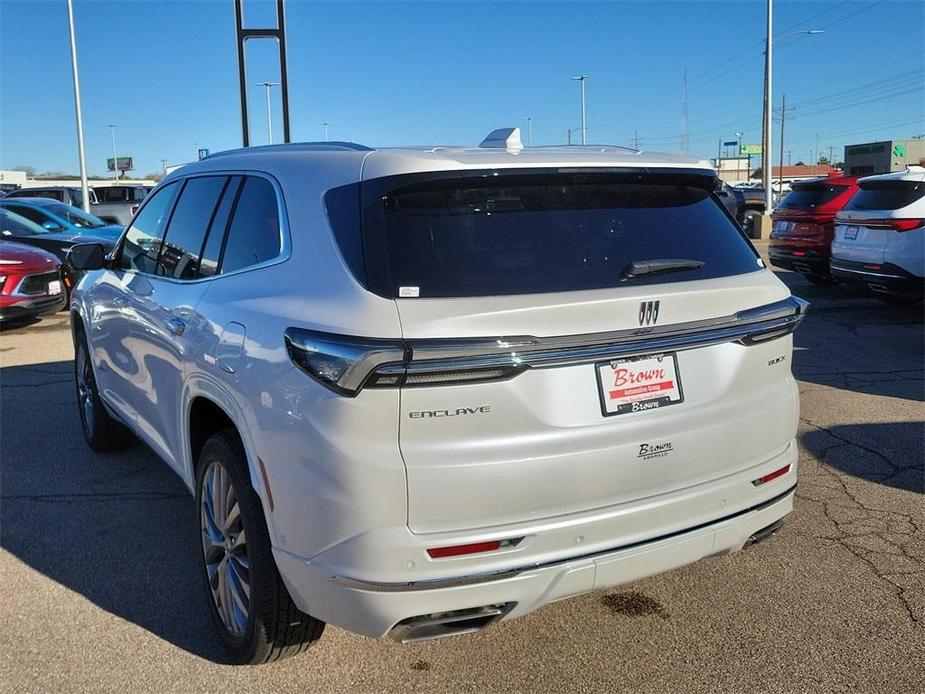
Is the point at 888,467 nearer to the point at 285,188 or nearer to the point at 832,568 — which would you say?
Answer: the point at 832,568

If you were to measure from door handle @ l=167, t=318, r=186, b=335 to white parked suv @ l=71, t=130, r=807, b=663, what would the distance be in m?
0.23

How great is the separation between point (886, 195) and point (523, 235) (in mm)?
8692

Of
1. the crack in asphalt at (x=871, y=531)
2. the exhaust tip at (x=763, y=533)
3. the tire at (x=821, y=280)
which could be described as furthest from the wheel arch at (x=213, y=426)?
the tire at (x=821, y=280)

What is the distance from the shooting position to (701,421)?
9.15 ft

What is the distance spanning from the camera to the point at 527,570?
Result: 2545mm

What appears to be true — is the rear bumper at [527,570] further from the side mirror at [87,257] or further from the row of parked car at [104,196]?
the row of parked car at [104,196]

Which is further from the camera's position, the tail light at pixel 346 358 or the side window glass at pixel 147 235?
the side window glass at pixel 147 235

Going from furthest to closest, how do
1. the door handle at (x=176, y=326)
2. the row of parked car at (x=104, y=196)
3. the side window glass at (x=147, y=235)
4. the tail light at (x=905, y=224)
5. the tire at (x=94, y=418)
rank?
the row of parked car at (x=104, y=196), the tail light at (x=905, y=224), the tire at (x=94, y=418), the side window glass at (x=147, y=235), the door handle at (x=176, y=326)

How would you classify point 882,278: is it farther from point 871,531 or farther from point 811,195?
point 871,531

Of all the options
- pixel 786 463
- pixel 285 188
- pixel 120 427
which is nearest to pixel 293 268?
pixel 285 188

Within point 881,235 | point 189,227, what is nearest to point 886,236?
point 881,235

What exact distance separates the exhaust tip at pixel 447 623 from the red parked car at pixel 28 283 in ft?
31.4

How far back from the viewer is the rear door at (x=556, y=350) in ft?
8.01

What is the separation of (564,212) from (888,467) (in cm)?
338
